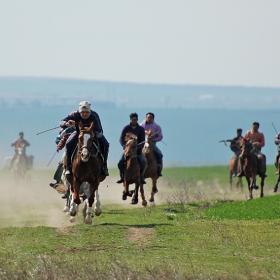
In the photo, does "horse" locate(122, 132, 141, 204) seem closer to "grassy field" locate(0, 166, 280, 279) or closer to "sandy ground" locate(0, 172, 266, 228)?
"grassy field" locate(0, 166, 280, 279)

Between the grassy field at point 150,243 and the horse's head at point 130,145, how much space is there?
5.60 ft

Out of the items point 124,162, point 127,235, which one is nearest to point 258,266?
point 127,235

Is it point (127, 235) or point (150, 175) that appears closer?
point (127, 235)

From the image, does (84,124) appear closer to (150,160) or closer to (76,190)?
(76,190)

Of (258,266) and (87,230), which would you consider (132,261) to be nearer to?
(258,266)

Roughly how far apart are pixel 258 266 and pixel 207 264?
83 cm

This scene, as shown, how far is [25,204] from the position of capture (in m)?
31.3

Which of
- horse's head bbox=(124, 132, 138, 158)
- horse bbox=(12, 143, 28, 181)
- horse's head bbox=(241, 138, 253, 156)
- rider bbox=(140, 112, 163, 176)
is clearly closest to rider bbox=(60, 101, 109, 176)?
horse's head bbox=(124, 132, 138, 158)

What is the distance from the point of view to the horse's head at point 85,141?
19.5 meters

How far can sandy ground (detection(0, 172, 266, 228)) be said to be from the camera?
25.0 m

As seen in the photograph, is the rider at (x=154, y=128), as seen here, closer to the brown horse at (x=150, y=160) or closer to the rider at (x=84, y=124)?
the brown horse at (x=150, y=160)

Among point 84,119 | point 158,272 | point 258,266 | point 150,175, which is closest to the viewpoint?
point 158,272

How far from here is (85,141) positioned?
19656mm

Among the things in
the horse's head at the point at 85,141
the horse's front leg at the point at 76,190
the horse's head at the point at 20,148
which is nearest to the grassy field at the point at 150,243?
the horse's front leg at the point at 76,190
